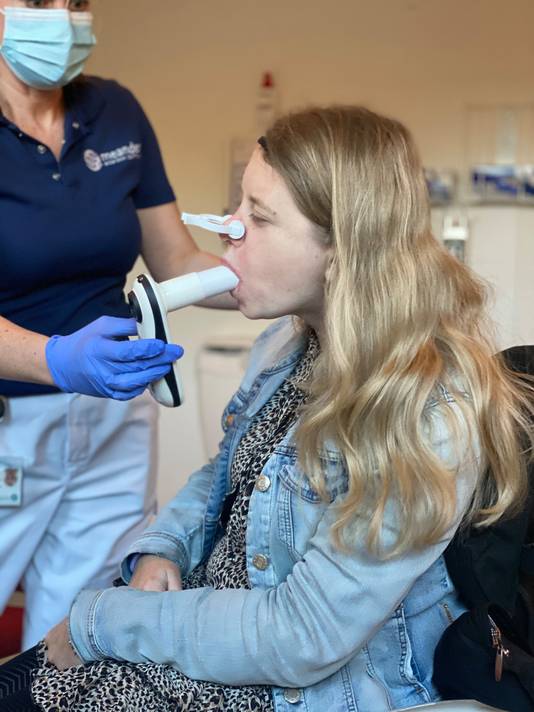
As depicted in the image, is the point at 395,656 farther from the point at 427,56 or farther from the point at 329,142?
the point at 427,56

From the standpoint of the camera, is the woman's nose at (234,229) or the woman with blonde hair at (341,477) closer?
the woman with blonde hair at (341,477)

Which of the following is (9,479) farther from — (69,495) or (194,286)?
(194,286)

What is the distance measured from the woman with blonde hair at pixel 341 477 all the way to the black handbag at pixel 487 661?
7cm

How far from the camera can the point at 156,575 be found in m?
1.25

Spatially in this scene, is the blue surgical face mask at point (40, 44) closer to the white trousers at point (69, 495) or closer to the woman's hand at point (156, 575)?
the white trousers at point (69, 495)

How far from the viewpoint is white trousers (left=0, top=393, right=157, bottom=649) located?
1.52 metres

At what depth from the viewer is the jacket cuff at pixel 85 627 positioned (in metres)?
1.14

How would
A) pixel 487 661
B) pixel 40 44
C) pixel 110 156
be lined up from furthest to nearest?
pixel 110 156
pixel 40 44
pixel 487 661

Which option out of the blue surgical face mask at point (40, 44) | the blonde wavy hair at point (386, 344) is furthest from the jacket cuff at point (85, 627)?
the blue surgical face mask at point (40, 44)

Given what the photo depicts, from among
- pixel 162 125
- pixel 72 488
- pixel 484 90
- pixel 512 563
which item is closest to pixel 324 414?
pixel 512 563

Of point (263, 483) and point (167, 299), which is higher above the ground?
point (167, 299)

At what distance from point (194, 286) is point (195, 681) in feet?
1.64

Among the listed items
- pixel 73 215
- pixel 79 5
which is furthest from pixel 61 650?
pixel 79 5

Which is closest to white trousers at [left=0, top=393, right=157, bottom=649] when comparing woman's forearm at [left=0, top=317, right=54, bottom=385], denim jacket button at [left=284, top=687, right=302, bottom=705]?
Answer: woman's forearm at [left=0, top=317, right=54, bottom=385]
